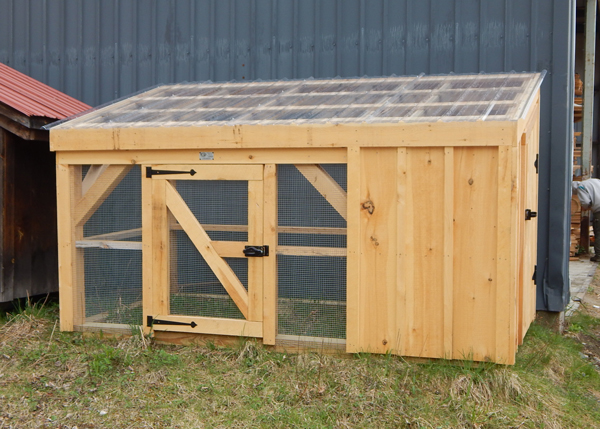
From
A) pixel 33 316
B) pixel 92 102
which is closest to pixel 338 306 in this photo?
pixel 33 316

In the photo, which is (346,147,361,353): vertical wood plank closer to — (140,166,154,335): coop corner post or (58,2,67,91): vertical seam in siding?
(140,166,154,335): coop corner post

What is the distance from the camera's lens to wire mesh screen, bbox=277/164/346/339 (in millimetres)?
5918

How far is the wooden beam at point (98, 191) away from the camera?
252 inches

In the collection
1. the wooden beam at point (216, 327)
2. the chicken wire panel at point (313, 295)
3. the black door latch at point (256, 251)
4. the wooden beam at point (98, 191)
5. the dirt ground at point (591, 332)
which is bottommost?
the dirt ground at point (591, 332)

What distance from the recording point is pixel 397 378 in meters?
5.41

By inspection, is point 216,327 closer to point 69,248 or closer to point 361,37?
point 69,248

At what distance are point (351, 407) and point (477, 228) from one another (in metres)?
1.79

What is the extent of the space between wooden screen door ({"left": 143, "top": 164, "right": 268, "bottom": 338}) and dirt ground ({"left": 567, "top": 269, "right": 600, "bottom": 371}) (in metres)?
3.75

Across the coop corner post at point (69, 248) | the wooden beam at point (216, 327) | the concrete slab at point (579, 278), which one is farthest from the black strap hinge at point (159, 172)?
the concrete slab at point (579, 278)

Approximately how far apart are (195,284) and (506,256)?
282cm

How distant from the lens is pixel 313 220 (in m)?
5.98

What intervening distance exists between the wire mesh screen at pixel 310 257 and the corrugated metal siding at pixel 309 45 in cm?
279

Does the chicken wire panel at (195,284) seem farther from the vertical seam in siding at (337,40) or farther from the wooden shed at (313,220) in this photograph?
the vertical seam in siding at (337,40)

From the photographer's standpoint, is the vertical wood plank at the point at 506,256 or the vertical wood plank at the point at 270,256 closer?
the vertical wood plank at the point at 506,256
